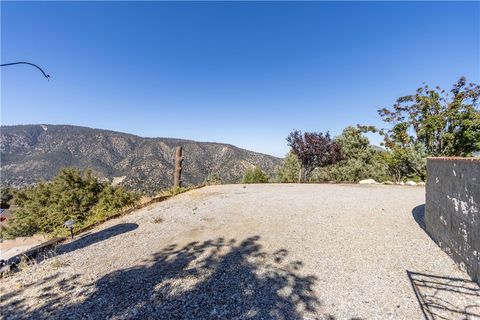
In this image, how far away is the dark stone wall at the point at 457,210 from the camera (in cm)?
436

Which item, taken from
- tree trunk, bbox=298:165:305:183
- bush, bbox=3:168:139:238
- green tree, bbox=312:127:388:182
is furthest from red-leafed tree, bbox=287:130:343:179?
bush, bbox=3:168:139:238

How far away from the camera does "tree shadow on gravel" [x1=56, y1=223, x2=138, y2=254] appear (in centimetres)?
657

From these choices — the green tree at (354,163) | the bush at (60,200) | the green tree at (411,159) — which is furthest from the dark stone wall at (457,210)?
the bush at (60,200)

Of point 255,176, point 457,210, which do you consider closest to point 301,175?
point 255,176

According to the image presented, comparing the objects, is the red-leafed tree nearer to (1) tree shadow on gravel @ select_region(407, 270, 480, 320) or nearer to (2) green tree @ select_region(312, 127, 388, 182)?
(2) green tree @ select_region(312, 127, 388, 182)

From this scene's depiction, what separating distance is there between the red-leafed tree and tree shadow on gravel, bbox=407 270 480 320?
16140 millimetres

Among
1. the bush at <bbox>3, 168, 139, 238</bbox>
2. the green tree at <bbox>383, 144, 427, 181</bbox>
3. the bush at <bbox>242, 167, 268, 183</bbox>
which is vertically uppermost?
the green tree at <bbox>383, 144, 427, 181</bbox>

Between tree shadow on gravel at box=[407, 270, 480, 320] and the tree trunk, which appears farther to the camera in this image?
the tree trunk

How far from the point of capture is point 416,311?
145 inches

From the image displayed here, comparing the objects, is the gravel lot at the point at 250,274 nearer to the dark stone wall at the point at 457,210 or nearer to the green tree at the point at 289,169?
the dark stone wall at the point at 457,210

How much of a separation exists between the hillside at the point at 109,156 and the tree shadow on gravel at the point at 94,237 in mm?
90997

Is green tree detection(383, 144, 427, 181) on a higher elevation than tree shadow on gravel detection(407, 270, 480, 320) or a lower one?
higher

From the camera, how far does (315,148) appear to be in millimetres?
20406

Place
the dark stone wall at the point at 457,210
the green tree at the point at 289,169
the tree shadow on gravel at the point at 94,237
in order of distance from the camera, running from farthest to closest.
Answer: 1. the green tree at the point at 289,169
2. the tree shadow on gravel at the point at 94,237
3. the dark stone wall at the point at 457,210
